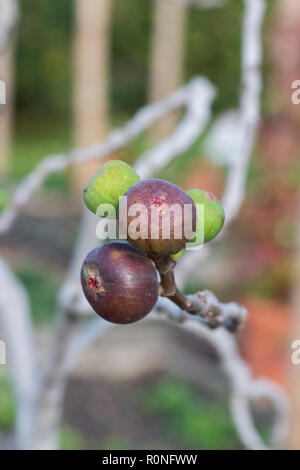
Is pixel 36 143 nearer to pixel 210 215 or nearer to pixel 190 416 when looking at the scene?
pixel 190 416

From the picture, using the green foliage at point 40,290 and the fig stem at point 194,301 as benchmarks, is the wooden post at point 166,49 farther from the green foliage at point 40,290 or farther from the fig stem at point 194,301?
the fig stem at point 194,301

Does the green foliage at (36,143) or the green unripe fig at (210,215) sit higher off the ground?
the green foliage at (36,143)

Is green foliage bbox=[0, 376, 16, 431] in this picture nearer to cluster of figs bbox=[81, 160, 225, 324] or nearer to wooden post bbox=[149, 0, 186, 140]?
cluster of figs bbox=[81, 160, 225, 324]

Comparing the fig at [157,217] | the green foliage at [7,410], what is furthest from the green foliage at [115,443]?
the fig at [157,217]

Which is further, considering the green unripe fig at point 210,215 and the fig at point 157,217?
the green unripe fig at point 210,215

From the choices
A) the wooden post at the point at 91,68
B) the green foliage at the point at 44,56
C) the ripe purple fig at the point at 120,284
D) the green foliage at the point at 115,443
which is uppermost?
the green foliage at the point at 44,56

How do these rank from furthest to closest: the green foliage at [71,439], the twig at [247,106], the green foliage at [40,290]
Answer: the green foliage at [40,290] → the green foliage at [71,439] → the twig at [247,106]
